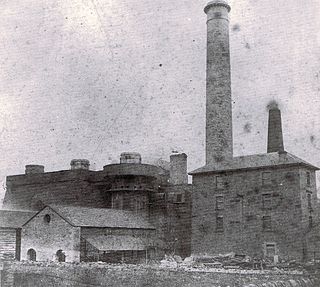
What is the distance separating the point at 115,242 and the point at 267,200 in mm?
9518

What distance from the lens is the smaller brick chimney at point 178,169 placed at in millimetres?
35625

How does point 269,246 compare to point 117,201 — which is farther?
point 117,201

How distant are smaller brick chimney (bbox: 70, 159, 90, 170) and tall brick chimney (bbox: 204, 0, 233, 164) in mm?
13288

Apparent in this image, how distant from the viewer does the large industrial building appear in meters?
28.3

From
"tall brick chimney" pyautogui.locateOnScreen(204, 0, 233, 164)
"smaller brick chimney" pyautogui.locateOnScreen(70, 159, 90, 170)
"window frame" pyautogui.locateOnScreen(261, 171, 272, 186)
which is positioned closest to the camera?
"window frame" pyautogui.locateOnScreen(261, 171, 272, 186)

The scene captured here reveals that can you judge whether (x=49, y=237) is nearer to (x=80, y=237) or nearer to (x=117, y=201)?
(x=80, y=237)

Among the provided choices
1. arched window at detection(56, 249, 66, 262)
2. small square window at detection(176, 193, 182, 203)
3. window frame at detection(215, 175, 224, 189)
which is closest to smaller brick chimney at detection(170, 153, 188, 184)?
small square window at detection(176, 193, 182, 203)

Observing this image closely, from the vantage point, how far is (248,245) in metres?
29.1

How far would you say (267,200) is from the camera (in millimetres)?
29172

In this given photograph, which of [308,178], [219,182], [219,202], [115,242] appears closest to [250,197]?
[219,202]

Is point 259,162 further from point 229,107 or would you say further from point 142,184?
point 142,184

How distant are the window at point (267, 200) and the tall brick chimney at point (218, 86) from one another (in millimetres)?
5054

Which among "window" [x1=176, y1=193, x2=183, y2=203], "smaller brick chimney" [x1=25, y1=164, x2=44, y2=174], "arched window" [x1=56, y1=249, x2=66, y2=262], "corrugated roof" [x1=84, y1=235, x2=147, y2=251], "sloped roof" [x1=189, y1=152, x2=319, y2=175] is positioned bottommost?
"arched window" [x1=56, y1=249, x2=66, y2=262]

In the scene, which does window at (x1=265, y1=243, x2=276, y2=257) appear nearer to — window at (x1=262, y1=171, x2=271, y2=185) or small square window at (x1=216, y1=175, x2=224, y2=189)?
window at (x1=262, y1=171, x2=271, y2=185)
